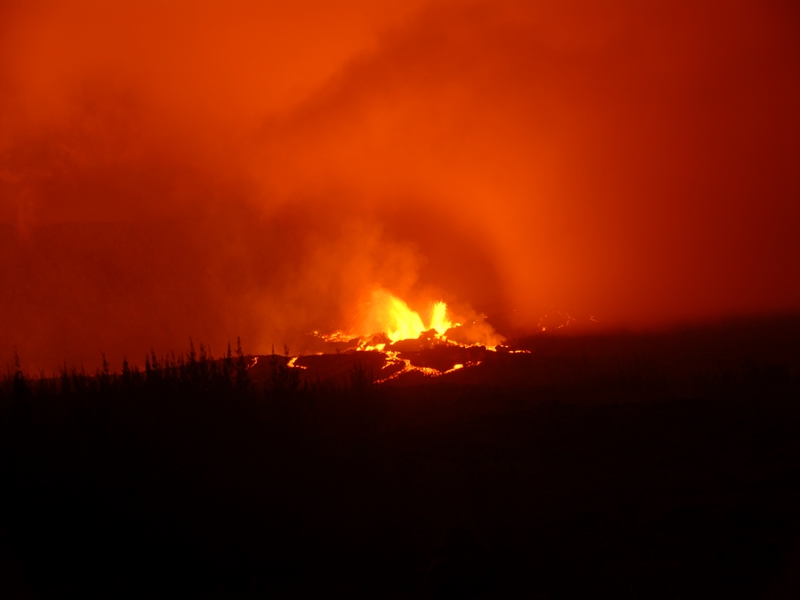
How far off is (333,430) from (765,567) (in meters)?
25.4

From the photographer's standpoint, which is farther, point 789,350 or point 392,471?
point 789,350

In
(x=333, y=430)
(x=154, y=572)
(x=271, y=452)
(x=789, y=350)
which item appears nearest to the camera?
(x=154, y=572)

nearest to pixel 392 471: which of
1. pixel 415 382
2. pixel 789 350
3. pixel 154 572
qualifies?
pixel 154 572

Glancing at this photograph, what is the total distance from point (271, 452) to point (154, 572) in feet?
33.8

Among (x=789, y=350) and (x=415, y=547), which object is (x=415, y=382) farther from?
(x=789, y=350)

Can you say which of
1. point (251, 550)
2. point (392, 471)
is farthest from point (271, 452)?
point (251, 550)

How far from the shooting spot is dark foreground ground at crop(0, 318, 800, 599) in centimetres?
1933

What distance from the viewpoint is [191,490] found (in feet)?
79.9

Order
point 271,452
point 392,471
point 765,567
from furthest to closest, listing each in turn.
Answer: point 392,471, point 271,452, point 765,567

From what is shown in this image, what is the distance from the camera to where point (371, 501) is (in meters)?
27.9

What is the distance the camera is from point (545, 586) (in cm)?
1898

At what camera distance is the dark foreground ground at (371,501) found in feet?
63.4

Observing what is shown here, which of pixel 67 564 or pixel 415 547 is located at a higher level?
pixel 67 564

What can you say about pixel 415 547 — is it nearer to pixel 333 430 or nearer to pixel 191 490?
pixel 191 490
